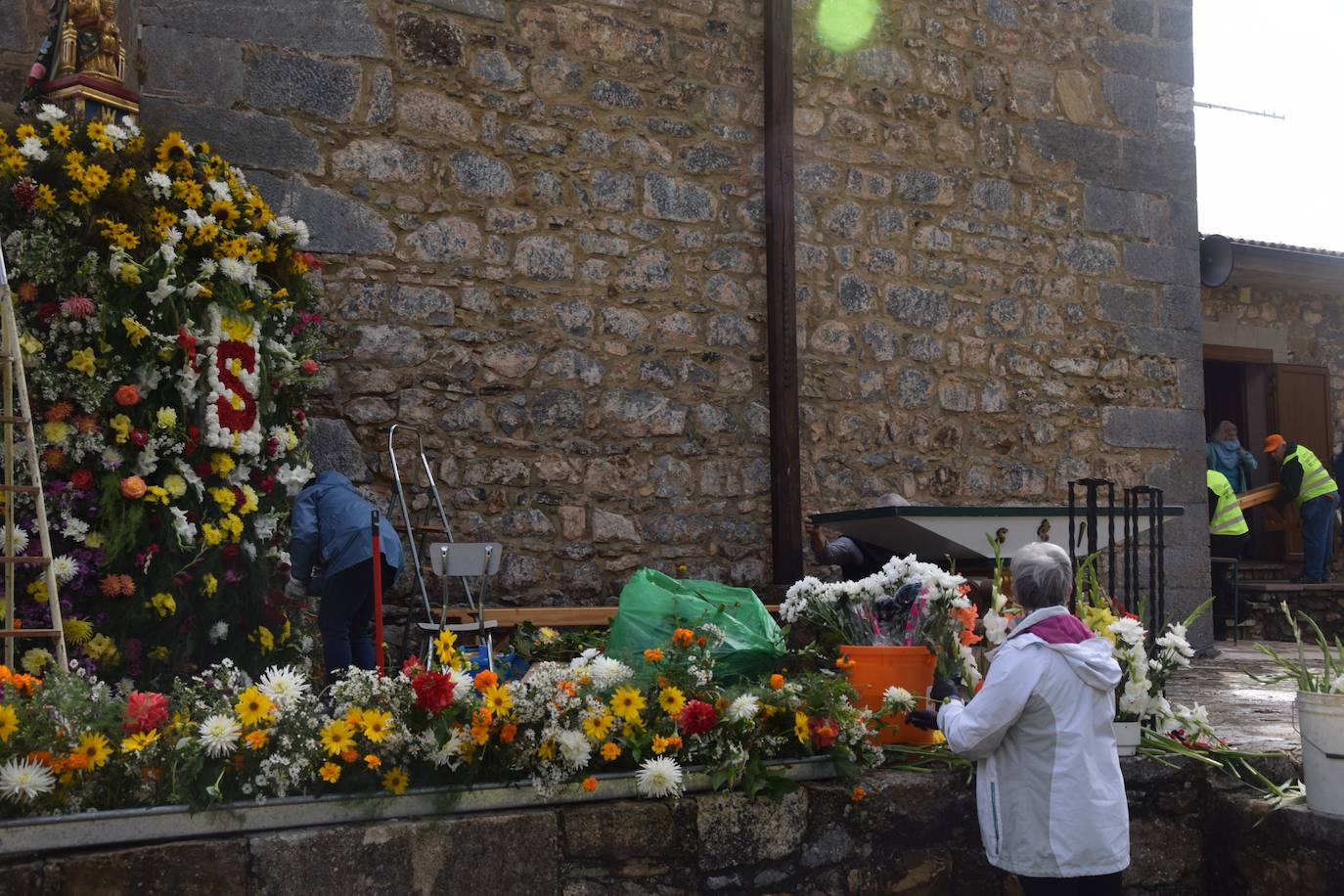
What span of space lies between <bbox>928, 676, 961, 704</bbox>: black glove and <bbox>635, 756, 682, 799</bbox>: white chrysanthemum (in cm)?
89

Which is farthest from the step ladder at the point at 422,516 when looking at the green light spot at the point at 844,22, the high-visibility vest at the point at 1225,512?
the high-visibility vest at the point at 1225,512

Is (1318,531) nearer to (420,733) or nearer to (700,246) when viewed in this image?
(700,246)

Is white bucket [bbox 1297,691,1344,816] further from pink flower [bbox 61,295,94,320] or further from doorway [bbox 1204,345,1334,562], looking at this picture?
doorway [bbox 1204,345,1334,562]

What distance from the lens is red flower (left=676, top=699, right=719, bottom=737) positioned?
363 centimetres

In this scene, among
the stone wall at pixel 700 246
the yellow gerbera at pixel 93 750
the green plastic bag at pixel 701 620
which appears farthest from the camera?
the stone wall at pixel 700 246

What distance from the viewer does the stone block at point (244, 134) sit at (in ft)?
19.4

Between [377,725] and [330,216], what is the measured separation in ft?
11.4

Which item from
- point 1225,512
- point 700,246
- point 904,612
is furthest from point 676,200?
point 1225,512

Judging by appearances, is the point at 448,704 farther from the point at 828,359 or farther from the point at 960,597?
the point at 828,359

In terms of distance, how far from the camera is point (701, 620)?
4465mm

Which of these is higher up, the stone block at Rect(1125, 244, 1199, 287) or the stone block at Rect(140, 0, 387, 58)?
the stone block at Rect(140, 0, 387, 58)

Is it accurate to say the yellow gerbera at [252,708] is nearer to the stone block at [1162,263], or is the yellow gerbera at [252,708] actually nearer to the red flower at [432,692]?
the red flower at [432,692]

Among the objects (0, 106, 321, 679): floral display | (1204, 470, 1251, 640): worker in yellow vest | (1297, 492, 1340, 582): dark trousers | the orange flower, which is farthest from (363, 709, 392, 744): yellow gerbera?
(1297, 492, 1340, 582): dark trousers

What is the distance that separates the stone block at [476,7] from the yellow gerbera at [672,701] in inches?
162
